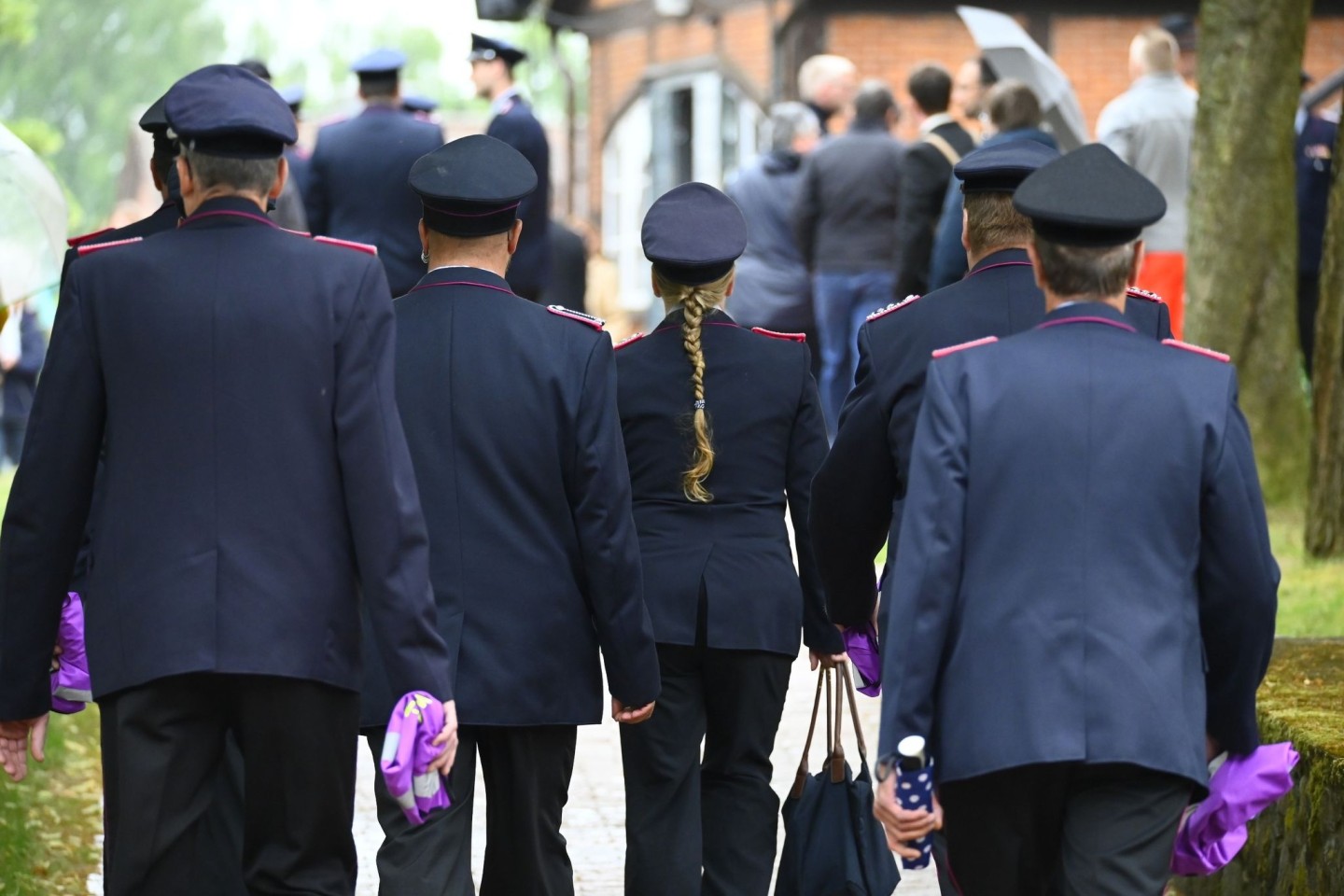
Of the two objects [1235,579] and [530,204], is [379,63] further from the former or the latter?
[1235,579]

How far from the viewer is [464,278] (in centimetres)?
495

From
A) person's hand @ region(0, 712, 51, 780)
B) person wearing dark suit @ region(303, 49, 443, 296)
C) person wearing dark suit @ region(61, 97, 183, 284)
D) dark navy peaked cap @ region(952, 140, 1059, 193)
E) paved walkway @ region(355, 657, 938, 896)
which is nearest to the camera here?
person's hand @ region(0, 712, 51, 780)

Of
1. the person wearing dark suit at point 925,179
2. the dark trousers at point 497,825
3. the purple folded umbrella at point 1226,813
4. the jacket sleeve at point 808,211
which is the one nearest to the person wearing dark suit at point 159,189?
A: the dark trousers at point 497,825

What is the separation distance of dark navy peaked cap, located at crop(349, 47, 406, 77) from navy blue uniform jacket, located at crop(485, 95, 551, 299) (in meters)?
0.51

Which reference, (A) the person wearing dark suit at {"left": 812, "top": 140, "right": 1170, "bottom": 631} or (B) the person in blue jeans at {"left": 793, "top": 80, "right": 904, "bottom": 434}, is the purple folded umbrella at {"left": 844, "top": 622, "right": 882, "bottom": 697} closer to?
(A) the person wearing dark suit at {"left": 812, "top": 140, "right": 1170, "bottom": 631}

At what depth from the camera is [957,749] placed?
154 inches

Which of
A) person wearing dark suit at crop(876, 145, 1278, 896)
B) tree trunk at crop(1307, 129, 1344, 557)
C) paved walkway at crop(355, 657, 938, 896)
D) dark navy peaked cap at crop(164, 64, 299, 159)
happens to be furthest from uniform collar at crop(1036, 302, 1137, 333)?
tree trunk at crop(1307, 129, 1344, 557)

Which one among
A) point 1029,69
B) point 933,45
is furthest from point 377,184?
point 933,45

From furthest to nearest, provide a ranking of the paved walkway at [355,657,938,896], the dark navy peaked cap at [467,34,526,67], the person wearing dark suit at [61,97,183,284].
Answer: the dark navy peaked cap at [467,34,526,67] → the paved walkway at [355,657,938,896] → the person wearing dark suit at [61,97,183,284]

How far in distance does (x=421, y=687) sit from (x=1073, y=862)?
1229 millimetres

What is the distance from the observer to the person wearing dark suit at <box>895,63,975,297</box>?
1203 centimetres

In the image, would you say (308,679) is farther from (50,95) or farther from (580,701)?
(50,95)

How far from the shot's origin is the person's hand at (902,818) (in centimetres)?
393

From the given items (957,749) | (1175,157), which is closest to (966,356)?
(957,749)
